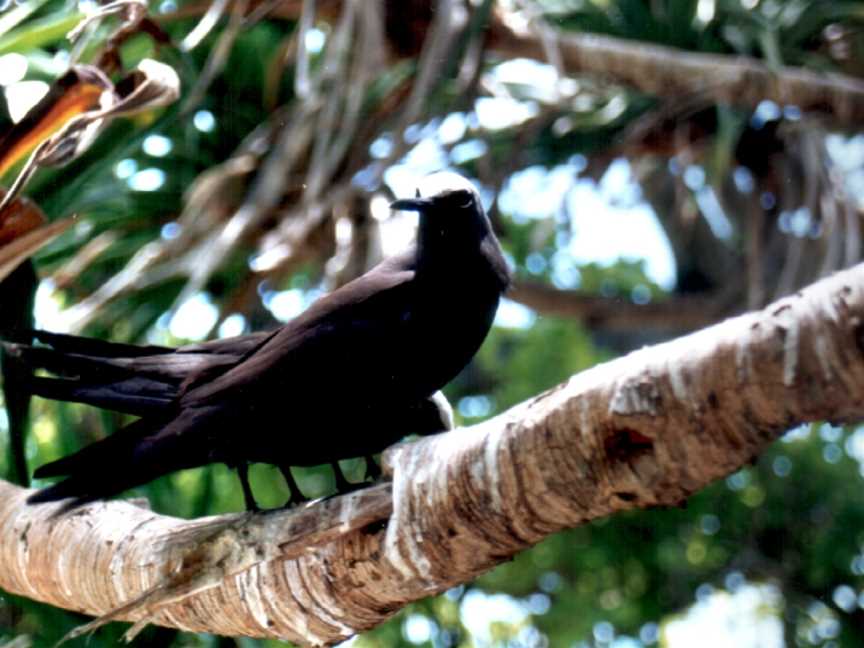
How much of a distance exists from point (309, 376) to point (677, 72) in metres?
2.35

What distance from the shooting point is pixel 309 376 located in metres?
2.07

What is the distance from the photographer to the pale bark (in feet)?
4.08

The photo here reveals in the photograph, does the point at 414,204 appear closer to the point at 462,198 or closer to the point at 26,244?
the point at 462,198

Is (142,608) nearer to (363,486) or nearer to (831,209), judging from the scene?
(363,486)

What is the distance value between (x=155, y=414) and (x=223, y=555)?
1.06ft

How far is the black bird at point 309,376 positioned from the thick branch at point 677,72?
1942 millimetres

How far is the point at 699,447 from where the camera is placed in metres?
1.33

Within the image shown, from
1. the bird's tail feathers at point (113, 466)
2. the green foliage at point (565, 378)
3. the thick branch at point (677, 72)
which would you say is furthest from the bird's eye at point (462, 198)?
the thick branch at point (677, 72)

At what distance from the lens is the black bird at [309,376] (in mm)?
2051

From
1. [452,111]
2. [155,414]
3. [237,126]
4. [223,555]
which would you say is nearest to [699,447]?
[223,555]

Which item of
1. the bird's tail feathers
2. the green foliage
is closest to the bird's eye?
the bird's tail feathers

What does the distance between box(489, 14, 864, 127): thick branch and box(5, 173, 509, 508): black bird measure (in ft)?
6.37

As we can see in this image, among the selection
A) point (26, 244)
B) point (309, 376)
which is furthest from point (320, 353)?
point (26, 244)

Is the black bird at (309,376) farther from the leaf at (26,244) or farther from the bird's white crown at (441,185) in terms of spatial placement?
the leaf at (26,244)
